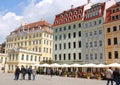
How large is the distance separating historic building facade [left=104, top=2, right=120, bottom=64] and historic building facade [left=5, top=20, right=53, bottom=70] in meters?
26.5

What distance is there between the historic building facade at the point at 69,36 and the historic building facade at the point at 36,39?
11.4 meters

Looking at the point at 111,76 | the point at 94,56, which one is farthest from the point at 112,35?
the point at 111,76

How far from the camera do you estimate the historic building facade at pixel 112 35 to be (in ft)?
148

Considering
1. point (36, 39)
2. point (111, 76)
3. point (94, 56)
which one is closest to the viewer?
point (111, 76)

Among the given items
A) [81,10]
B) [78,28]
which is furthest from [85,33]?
[81,10]

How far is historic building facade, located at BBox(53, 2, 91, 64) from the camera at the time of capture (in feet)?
179

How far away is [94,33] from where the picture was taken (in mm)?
50625

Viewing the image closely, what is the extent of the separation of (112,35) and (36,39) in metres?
33.7

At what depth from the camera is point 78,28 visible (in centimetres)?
5503

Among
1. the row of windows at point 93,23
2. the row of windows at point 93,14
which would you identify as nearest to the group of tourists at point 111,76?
the row of windows at point 93,23

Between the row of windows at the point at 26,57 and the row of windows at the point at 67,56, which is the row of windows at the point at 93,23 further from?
the row of windows at the point at 26,57

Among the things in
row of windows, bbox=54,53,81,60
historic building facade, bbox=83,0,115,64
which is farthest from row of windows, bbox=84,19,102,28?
row of windows, bbox=54,53,81,60

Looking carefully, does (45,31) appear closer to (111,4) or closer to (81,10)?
(81,10)

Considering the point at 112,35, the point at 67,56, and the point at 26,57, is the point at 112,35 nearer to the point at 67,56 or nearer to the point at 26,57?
the point at 67,56
